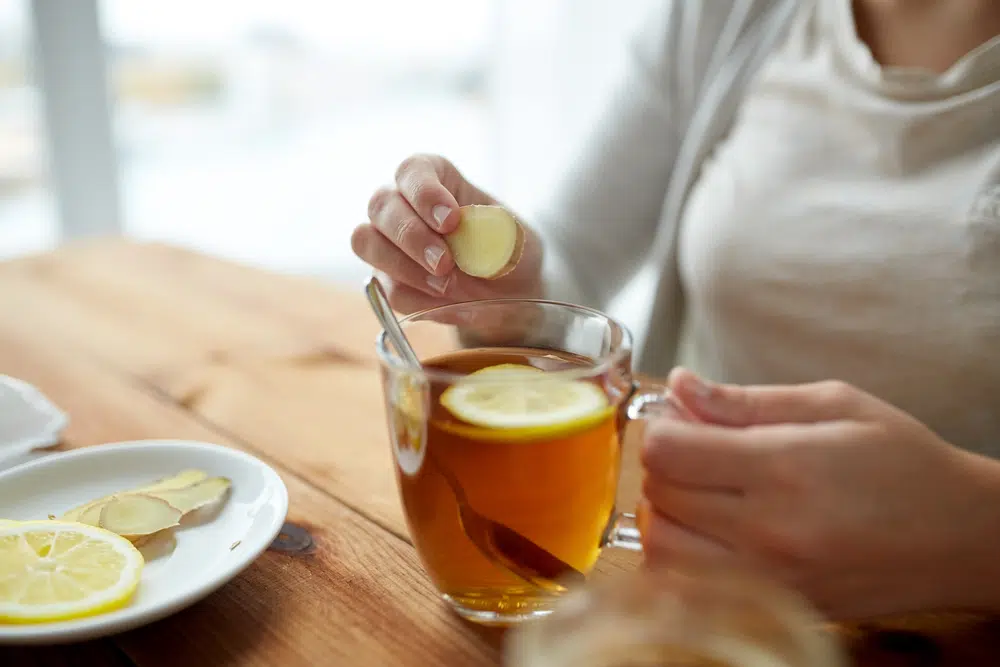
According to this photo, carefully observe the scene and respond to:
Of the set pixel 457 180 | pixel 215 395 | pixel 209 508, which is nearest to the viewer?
pixel 209 508

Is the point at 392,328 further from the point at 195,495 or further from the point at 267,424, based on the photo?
the point at 267,424

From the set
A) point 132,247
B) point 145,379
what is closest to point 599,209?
point 145,379

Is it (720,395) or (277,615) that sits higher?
(720,395)

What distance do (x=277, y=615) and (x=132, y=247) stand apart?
3.08 ft

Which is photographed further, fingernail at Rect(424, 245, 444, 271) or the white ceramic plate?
fingernail at Rect(424, 245, 444, 271)

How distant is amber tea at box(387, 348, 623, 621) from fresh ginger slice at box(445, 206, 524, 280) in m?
0.10

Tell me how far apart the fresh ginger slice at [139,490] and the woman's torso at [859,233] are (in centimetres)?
56

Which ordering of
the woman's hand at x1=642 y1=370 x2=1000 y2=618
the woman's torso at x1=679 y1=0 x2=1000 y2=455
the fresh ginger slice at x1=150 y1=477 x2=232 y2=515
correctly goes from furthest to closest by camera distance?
the woman's torso at x1=679 y1=0 x2=1000 y2=455, the fresh ginger slice at x1=150 y1=477 x2=232 y2=515, the woman's hand at x1=642 y1=370 x2=1000 y2=618

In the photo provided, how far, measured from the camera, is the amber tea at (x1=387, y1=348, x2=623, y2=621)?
0.43 metres

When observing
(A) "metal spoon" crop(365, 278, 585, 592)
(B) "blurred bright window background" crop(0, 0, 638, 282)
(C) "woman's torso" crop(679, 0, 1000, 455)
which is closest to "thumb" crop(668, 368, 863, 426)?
(A) "metal spoon" crop(365, 278, 585, 592)

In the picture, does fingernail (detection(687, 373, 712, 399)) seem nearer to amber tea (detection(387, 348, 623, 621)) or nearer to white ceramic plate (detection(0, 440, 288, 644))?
amber tea (detection(387, 348, 623, 621))

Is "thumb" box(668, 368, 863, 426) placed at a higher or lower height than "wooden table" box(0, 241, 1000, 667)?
higher

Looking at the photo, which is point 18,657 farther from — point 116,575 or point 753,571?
point 753,571

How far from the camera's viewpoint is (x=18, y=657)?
452 millimetres
